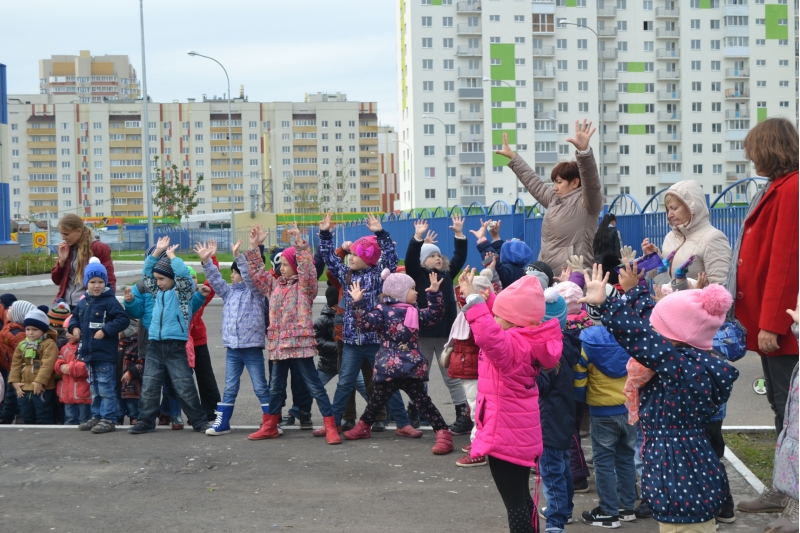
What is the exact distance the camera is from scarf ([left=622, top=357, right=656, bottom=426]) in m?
3.93

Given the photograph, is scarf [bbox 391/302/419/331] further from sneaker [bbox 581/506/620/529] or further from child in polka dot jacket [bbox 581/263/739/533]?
child in polka dot jacket [bbox 581/263/739/533]

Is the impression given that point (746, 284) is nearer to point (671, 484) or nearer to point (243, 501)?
point (671, 484)

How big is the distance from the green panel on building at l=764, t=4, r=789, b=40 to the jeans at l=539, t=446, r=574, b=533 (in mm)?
108397

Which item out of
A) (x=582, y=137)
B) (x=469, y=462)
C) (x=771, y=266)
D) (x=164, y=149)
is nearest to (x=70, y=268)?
(x=469, y=462)

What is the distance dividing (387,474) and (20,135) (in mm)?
143042

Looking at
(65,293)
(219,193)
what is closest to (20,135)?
(219,193)

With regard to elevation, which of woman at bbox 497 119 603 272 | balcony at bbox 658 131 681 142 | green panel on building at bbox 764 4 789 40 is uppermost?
green panel on building at bbox 764 4 789 40

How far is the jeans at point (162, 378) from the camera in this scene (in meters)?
7.56

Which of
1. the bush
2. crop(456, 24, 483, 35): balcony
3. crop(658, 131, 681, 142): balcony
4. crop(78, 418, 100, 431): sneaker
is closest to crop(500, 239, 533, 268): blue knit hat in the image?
crop(78, 418, 100, 431): sneaker

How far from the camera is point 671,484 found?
147 inches

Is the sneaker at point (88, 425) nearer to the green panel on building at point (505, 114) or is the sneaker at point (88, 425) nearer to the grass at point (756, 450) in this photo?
the grass at point (756, 450)

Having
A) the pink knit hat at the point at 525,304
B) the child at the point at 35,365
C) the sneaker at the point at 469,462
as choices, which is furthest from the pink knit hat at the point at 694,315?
the child at the point at 35,365

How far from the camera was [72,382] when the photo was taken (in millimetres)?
7988

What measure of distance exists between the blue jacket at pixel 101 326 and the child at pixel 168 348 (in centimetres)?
35
